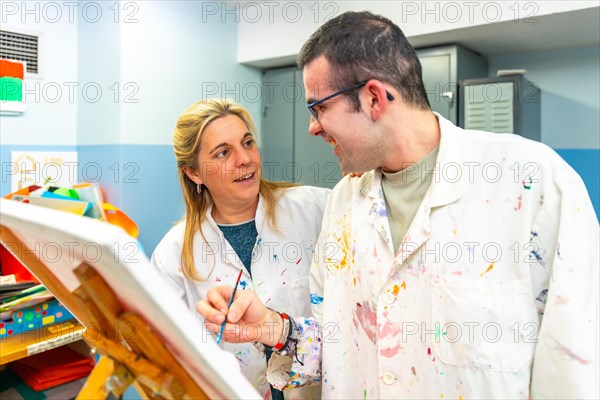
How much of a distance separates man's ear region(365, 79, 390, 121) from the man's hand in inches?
20.7

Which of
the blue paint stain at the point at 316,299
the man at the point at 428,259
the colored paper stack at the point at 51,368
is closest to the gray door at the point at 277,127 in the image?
the colored paper stack at the point at 51,368

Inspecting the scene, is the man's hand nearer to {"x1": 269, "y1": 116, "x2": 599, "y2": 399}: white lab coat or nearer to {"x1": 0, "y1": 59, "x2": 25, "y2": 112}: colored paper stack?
{"x1": 269, "y1": 116, "x2": 599, "y2": 399}: white lab coat

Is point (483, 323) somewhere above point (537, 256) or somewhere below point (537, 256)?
below

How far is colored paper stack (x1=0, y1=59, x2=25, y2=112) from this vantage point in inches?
96.8

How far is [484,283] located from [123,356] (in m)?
0.76

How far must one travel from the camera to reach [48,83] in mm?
2652

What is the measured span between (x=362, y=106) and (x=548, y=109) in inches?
75.9

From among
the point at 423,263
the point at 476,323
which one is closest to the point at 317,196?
the point at 423,263

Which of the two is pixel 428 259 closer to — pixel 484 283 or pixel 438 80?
pixel 484 283

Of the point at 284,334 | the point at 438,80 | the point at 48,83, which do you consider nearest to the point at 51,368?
the point at 48,83

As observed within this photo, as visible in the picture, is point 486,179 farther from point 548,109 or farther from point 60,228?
point 548,109

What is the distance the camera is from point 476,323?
1047 millimetres

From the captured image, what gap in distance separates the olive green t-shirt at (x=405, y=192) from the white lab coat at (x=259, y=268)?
51 centimetres

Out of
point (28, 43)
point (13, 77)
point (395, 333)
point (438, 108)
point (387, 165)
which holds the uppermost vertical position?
point (28, 43)
